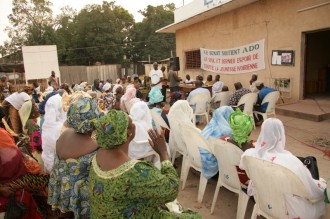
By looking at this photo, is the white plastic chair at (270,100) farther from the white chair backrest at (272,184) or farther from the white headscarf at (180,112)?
the white chair backrest at (272,184)

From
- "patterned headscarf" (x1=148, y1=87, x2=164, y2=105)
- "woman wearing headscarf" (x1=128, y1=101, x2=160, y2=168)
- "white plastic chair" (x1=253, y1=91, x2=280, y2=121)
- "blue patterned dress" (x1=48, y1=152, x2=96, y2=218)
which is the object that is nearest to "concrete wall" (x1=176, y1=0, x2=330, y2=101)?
"white plastic chair" (x1=253, y1=91, x2=280, y2=121)

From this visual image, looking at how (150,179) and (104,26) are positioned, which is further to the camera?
(104,26)

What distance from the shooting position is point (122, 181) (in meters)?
1.66

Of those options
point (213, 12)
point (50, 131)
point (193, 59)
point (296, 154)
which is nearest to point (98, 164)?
point (50, 131)

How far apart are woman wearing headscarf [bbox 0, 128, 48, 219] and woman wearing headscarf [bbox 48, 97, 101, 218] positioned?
0.42m

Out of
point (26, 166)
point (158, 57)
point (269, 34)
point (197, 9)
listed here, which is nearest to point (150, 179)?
point (26, 166)

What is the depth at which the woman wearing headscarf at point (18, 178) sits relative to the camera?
259 centimetres

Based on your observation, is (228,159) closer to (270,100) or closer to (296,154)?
A: (296,154)

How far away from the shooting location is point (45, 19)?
33062 mm

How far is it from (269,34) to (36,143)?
824 centimetres

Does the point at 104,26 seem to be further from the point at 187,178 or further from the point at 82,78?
the point at 187,178

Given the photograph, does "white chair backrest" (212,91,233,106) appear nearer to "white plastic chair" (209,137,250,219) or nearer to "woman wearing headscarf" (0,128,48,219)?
"white plastic chair" (209,137,250,219)

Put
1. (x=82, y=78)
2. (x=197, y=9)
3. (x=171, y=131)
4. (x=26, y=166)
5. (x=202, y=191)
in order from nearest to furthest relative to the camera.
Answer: (x=26, y=166)
(x=202, y=191)
(x=171, y=131)
(x=197, y=9)
(x=82, y=78)

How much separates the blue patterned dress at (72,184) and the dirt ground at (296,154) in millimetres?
1552
